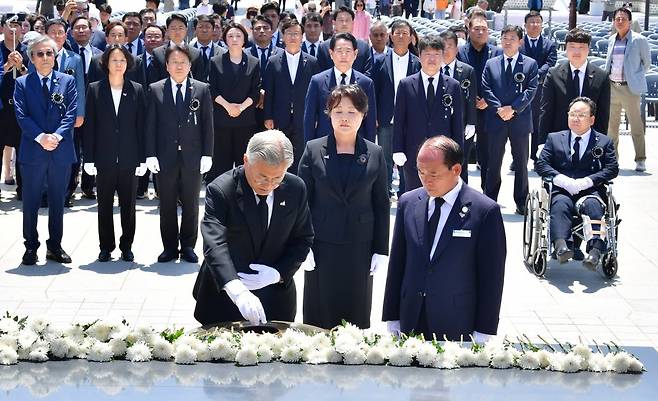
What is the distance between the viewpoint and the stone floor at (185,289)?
9.00 meters

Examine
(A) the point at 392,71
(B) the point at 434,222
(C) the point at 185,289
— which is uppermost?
(A) the point at 392,71

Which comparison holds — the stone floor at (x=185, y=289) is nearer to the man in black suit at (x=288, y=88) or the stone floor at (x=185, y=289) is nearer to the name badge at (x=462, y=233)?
the man in black suit at (x=288, y=88)

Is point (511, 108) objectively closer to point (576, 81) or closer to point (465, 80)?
point (465, 80)

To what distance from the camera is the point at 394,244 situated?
245 inches

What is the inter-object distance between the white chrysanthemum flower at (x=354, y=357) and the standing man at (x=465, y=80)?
27.8 ft

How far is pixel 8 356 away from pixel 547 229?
6.94m

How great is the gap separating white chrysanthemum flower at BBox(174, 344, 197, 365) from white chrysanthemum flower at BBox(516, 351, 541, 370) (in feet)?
3.74

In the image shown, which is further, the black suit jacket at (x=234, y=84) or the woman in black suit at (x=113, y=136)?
the black suit jacket at (x=234, y=84)

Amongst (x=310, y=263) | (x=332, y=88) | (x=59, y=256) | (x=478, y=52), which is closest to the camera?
A: (x=310, y=263)

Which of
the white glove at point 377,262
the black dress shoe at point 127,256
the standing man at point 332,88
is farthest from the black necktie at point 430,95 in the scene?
the white glove at point 377,262

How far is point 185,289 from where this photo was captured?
32.5 feet

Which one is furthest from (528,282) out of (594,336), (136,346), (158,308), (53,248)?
(136,346)

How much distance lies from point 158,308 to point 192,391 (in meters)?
5.58

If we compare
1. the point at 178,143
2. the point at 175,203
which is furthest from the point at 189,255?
the point at 178,143
